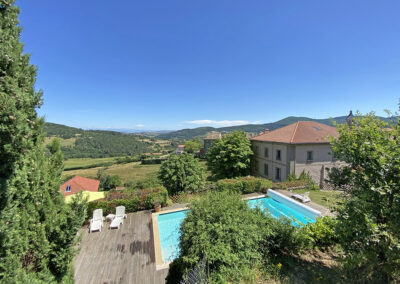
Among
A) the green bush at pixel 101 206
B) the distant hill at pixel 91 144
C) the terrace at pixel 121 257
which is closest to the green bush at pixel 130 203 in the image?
the green bush at pixel 101 206

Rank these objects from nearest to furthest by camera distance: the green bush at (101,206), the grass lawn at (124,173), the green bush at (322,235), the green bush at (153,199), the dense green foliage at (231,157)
→ the green bush at (322,235) < the green bush at (101,206) < the green bush at (153,199) < the dense green foliage at (231,157) < the grass lawn at (124,173)

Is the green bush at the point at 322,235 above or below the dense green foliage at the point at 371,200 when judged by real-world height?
below

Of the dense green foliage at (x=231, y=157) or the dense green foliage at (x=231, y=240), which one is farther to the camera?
the dense green foliage at (x=231, y=157)

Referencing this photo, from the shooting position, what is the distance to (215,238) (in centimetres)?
402

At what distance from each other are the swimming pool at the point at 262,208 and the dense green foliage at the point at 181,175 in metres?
2.91

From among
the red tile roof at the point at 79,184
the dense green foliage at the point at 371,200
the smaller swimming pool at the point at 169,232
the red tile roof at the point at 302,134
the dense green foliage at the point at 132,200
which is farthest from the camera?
the red tile roof at the point at 79,184

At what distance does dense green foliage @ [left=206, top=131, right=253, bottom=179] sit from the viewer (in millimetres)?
19688

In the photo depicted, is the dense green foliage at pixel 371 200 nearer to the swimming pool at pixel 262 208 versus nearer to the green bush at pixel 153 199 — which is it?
the swimming pool at pixel 262 208

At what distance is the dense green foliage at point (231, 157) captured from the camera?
64.6 feet

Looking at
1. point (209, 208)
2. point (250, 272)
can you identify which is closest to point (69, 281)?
point (209, 208)

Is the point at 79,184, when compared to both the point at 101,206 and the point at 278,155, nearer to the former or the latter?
the point at 101,206

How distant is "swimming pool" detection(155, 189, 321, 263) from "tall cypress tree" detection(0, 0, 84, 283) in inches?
163

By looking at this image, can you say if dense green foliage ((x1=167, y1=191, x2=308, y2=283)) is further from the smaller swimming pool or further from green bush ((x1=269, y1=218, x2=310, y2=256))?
the smaller swimming pool

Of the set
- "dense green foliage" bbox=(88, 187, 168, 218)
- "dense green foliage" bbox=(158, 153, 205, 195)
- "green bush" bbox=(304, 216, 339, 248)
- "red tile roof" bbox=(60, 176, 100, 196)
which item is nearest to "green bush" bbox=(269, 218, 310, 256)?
"green bush" bbox=(304, 216, 339, 248)
